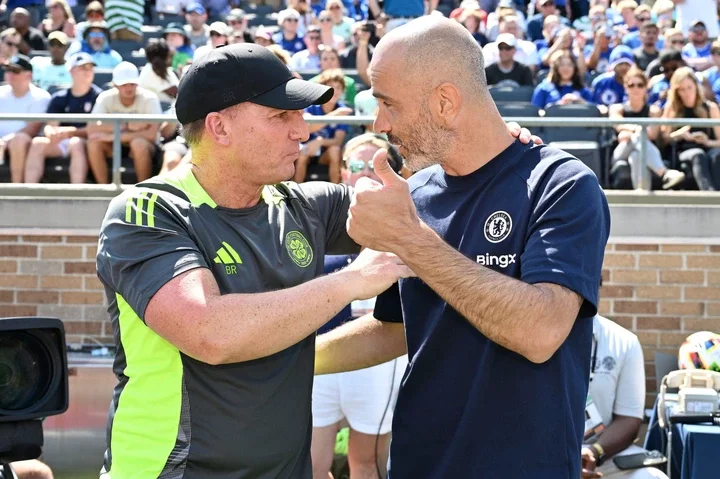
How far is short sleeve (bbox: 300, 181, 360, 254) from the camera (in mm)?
3025

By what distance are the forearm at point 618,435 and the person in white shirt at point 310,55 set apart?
21.4ft

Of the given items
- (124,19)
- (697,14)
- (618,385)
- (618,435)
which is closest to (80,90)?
(124,19)

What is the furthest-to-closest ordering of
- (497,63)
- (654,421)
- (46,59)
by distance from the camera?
(46,59) < (497,63) < (654,421)

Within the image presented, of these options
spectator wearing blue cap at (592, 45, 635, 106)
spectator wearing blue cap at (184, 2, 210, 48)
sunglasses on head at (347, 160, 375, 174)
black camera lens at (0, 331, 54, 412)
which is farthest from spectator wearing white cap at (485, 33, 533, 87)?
black camera lens at (0, 331, 54, 412)

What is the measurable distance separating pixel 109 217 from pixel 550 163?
3.85 feet

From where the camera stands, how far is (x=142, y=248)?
255cm

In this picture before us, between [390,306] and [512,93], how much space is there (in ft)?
24.6

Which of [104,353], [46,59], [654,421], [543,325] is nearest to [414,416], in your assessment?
[543,325]

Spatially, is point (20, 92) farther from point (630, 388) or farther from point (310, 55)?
point (630, 388)

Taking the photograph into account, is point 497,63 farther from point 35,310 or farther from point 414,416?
point 414,416

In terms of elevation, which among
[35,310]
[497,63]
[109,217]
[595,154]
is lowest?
[35,310]

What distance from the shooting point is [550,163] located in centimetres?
266

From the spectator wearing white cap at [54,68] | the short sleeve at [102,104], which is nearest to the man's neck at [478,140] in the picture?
the short sleeve at [102,104]

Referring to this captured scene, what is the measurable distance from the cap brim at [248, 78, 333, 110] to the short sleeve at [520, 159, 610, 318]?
668 mm
